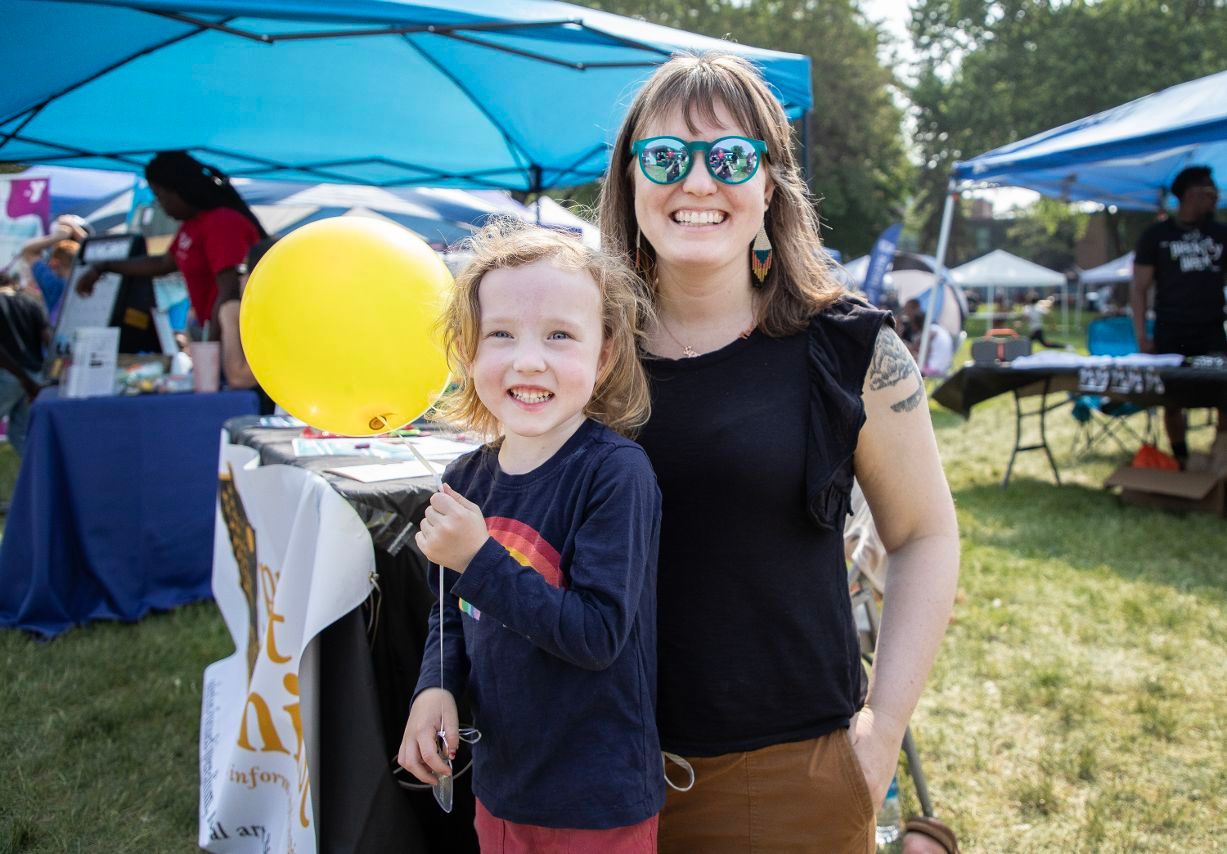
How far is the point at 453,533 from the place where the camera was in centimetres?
102

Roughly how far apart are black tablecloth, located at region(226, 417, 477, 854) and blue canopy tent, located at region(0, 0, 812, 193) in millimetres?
1478

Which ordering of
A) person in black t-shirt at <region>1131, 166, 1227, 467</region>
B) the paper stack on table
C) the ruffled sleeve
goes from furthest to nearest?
person in black t-shirt at <region>1131, 166, 1227, 467</region>, the paper stack on table, the ruffled sleeve

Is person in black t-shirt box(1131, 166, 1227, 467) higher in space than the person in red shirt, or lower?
lower

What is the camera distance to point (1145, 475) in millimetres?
5902

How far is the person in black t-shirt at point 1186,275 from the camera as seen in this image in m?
5.96

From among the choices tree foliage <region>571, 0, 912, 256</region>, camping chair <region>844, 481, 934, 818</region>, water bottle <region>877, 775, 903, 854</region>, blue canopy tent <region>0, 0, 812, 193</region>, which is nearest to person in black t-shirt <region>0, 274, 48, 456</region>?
blue canopy tent <region>0, 0, 812, 193</region>

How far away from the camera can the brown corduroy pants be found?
1.16 metres

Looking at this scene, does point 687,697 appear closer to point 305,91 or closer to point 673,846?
point 673,846

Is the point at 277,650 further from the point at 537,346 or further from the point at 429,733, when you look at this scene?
the point at 537,346

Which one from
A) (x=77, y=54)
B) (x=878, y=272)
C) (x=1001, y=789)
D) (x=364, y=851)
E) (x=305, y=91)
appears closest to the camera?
(x=364, y=851)

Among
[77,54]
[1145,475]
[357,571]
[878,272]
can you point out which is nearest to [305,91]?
[77,54]

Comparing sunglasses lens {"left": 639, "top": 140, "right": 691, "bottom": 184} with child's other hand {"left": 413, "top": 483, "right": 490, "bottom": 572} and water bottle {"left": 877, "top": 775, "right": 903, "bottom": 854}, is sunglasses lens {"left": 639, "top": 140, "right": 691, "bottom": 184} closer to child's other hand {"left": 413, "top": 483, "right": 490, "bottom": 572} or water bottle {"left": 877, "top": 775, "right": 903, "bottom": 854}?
child's other hand {"left": 413, "top": 483, "right": 490, "bottom": 572}

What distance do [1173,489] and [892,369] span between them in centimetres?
555

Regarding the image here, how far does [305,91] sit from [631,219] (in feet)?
14.6
